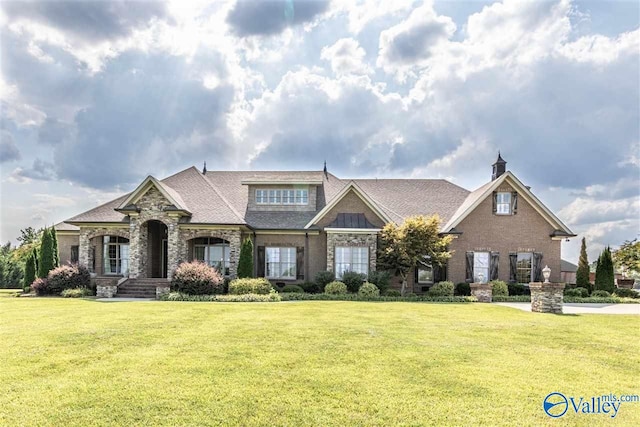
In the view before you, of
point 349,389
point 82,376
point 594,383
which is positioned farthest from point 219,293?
point 594,383

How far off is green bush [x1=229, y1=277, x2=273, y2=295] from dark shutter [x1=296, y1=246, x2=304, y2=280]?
3.38 metres

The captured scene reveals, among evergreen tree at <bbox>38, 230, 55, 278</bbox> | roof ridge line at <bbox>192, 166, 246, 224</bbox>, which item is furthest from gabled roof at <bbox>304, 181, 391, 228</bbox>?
evergreen tree at <bbox>38, 230, 55, 278</bbox>

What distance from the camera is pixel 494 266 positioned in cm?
2341

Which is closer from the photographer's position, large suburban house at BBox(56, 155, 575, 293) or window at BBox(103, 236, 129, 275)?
large suburban house at BBox(56, 155, 575, 293)

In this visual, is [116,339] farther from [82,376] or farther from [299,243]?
[299,243]

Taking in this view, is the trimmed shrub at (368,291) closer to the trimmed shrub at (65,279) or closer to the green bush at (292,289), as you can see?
the green bush at (292,289)

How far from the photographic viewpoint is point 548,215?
77.4ft

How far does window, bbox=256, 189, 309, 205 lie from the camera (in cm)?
2545

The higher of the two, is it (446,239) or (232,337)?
(446,239)

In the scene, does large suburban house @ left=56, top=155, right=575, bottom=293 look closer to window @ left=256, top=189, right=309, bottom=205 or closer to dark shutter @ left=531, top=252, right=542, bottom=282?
dark shutter @ left=531, top=252, right=542, bottom=282

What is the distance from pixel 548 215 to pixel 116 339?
924 inches

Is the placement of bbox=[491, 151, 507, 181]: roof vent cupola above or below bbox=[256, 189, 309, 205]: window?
above

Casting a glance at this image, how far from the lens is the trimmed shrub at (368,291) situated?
2006 cm

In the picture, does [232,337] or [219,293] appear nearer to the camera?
[232,337]
